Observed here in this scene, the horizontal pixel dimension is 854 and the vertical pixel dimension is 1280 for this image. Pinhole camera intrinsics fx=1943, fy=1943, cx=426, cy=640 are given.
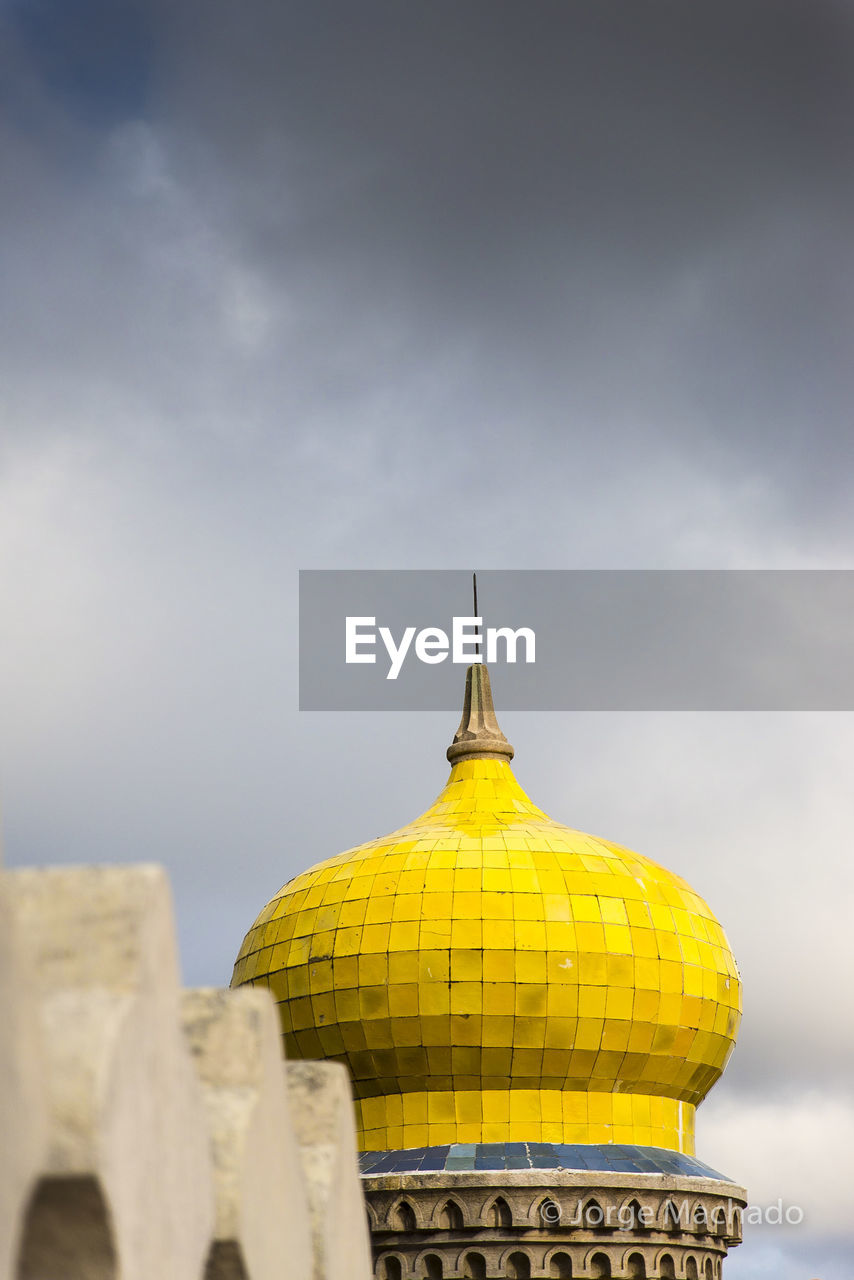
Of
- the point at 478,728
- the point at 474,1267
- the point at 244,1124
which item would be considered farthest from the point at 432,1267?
the point at 244,1124

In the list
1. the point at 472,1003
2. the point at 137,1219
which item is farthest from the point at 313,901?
the point at 137,1219

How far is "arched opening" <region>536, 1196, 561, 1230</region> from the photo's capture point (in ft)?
80.3

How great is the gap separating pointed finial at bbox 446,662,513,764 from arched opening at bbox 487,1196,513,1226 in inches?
326

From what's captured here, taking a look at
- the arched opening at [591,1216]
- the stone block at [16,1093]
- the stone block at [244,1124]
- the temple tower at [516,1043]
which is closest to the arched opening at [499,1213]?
the temple tower at [516,1043]

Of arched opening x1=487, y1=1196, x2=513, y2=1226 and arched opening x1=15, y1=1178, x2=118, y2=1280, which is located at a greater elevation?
arched opening x1=487, y1=1196, x2=513, y2=1226

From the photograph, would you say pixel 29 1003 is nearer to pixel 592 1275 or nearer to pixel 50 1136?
pixel 50 1136

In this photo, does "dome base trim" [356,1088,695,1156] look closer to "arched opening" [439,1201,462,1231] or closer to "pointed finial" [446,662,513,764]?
"arched opening" [439,1201,462,1231]

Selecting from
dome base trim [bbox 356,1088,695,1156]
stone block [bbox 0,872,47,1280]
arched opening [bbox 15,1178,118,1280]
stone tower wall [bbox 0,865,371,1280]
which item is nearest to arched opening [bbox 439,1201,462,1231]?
dome base trim [bbox 356,1088,695,1156]

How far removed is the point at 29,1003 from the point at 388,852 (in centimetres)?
2316

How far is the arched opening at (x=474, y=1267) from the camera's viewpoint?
24453 mm

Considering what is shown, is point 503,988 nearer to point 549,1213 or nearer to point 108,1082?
point 549,1213

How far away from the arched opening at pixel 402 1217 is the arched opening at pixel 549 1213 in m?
1.63

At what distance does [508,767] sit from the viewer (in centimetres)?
3105

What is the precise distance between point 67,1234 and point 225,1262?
4.77ft
